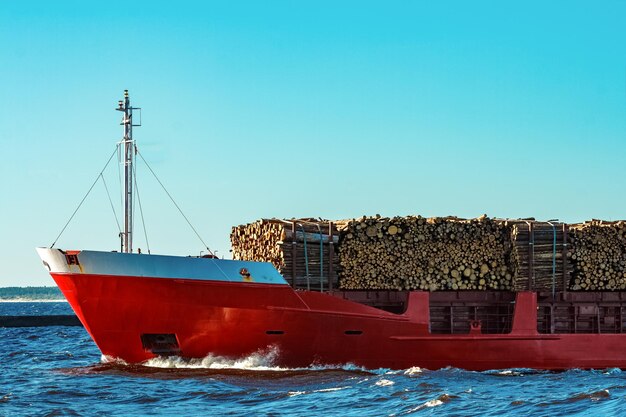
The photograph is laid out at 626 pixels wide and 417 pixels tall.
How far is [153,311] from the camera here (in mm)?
22797

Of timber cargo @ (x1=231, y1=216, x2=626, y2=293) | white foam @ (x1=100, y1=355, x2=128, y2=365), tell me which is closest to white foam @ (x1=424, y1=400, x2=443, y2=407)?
timber cargo @ (x1=231, y1=216, x2=626, y2=293)

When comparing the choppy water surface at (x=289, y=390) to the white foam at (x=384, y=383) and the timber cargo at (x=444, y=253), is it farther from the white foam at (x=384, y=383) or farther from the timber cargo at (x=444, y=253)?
the timber cargo at (x=444, y=253)

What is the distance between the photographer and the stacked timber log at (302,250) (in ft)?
78.4

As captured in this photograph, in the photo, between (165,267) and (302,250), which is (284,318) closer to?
(302,250)

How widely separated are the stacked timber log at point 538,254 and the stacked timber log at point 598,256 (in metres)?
0.37

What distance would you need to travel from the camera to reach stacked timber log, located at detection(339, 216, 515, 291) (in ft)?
81.0

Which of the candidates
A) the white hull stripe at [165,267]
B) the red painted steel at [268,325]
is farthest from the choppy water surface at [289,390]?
the white hull stripe at [165,267]

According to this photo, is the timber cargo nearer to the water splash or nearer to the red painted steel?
the red painted steel

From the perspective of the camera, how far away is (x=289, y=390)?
20.6 m

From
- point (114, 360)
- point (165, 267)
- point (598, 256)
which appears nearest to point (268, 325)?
point (165, 267)

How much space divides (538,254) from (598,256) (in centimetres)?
170

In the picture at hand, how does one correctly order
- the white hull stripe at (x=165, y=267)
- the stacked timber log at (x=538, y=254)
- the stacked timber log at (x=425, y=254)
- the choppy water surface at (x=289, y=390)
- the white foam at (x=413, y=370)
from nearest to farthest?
the choppy water surface at (x=289, y=390) → the white hull stripe at (x=165, y=267) → the white foam at (x=413, y=370) → the stacked timber log at (x=425, y=254) → the stacked timber log at (x=538, y=254)

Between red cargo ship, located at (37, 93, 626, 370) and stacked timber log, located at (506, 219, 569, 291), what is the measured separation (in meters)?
0.40

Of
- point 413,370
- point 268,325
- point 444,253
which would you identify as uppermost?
point 444,253
